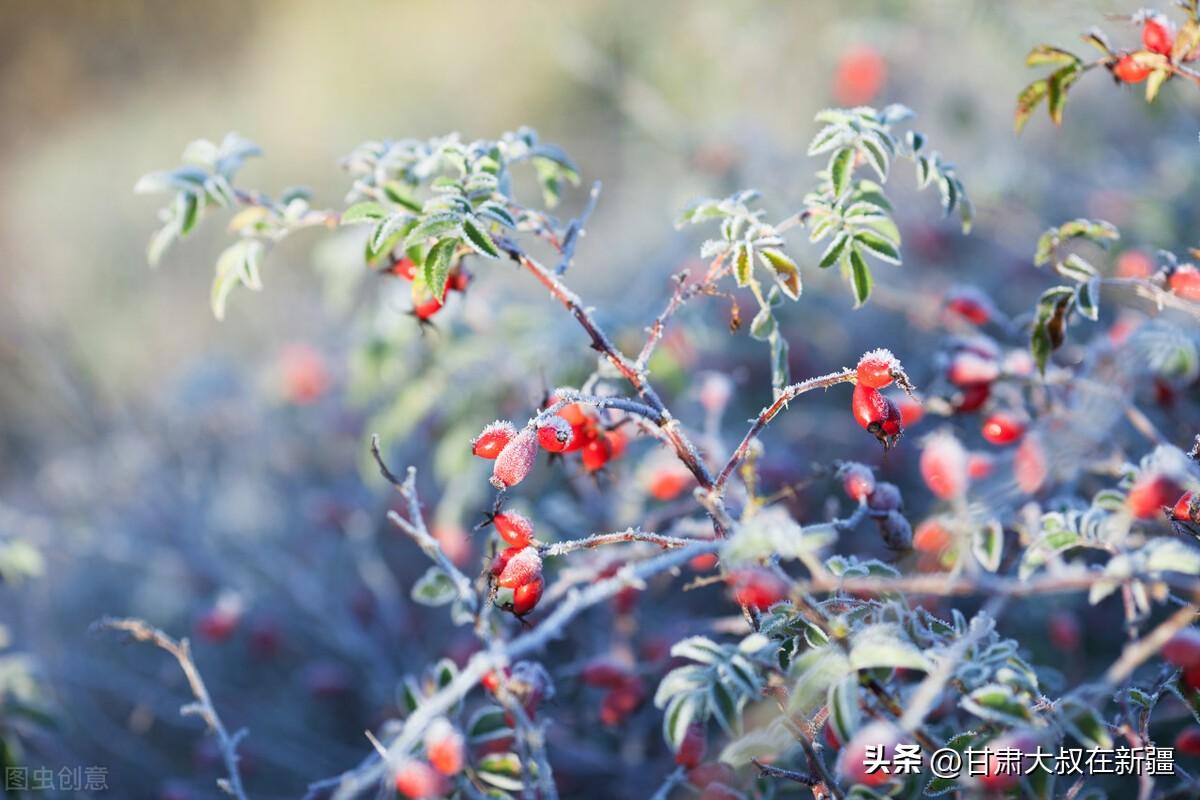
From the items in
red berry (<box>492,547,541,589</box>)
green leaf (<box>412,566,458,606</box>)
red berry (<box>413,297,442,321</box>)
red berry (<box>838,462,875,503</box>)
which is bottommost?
red berry (<box>492,547,541,589</box>)

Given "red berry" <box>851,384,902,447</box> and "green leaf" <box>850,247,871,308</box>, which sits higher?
"green leaf" <box>850,247,871,308</box>

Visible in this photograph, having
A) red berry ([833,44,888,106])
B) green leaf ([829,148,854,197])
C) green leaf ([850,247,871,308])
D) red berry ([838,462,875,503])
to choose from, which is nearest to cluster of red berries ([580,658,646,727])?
red berry ([838,462,875,503])

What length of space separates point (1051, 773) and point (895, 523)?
0.35m

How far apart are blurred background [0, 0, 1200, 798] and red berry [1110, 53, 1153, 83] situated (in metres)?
0.59

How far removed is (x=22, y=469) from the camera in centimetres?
340

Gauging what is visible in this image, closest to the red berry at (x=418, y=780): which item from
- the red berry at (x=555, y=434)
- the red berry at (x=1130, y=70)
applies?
the red berry at (x=555, y=434)

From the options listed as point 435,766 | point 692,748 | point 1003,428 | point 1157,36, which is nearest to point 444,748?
point 435,766

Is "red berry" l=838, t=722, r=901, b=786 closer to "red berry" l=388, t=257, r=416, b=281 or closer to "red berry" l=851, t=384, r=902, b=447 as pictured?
"red berry" l=851, t=384, r=902, b=447

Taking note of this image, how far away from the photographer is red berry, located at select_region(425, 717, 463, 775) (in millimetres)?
1104

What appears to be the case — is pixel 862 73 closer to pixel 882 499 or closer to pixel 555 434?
pixel 882 499

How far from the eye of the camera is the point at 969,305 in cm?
150

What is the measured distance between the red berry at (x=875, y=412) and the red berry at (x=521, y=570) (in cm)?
41

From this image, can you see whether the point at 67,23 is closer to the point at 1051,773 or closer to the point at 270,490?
the point at 270,490

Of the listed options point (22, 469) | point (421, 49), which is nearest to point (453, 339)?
point (22, 469)
